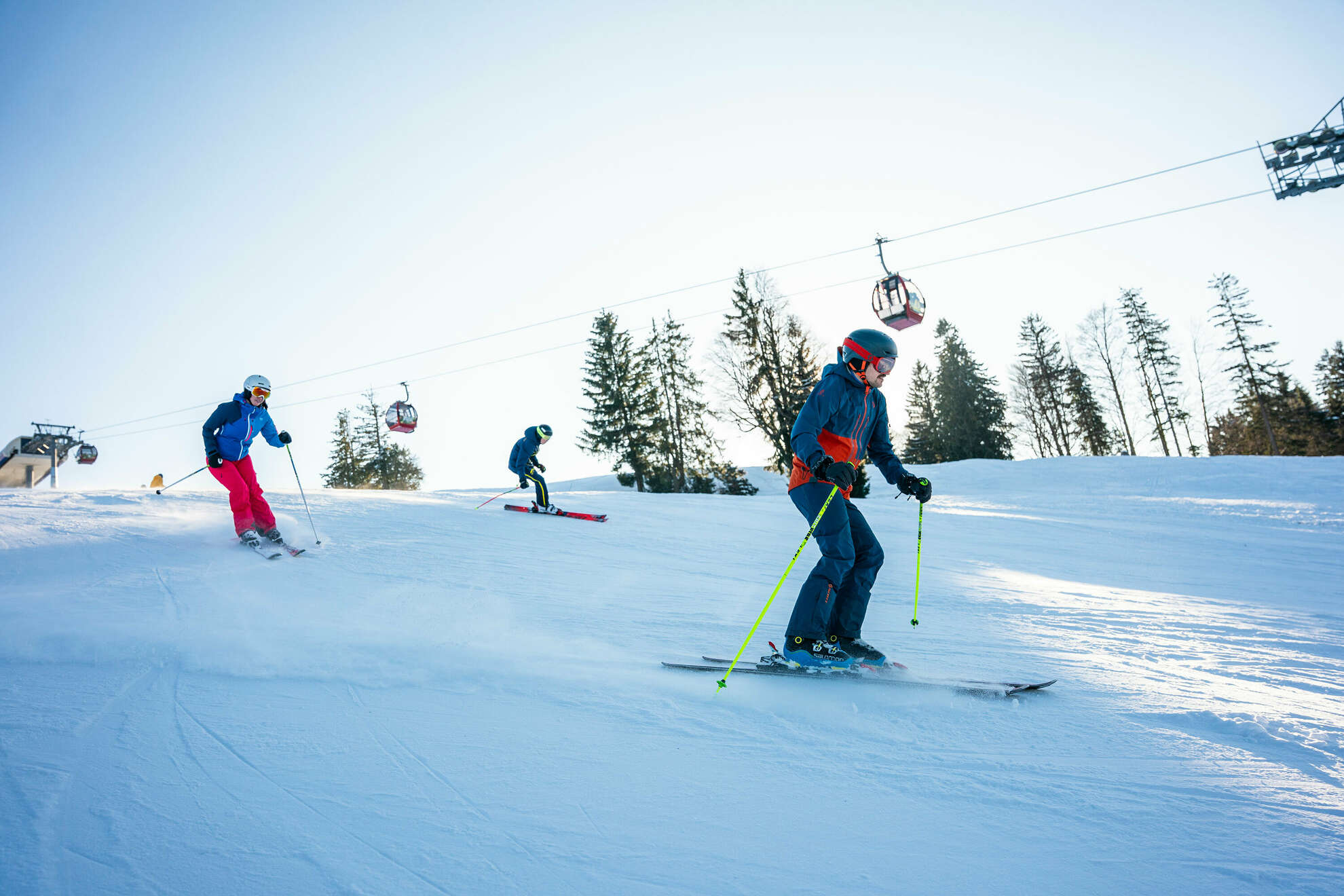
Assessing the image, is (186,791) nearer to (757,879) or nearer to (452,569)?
(757,879)

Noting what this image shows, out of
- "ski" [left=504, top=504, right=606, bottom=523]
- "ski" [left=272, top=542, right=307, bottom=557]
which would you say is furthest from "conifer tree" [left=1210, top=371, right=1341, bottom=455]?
"ski" [left=272, top=542, right=307, bottom=557]

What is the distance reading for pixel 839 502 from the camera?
3734 millimetres

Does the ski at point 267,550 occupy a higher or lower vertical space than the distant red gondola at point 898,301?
lower

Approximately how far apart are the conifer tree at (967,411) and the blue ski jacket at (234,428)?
39.5 metres

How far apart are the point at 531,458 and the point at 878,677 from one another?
9.24 m

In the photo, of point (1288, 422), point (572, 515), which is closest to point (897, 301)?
point (572, 515)

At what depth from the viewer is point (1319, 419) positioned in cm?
3897

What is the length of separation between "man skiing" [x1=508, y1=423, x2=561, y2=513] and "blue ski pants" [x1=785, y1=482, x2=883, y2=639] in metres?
8.03

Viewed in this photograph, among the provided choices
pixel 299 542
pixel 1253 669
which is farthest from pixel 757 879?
pixel 299 542

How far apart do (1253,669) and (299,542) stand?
8339 millimetres

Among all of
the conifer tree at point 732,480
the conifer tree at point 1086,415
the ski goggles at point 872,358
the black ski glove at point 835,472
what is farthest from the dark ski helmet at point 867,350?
the conifer tree at point 1086,415

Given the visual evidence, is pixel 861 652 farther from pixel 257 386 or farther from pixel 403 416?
pixel 403 416

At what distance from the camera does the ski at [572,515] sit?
10438 millimetres

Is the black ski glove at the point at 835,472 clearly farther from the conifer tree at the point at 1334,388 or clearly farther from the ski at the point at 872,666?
the conifer tree at the point at 1334,388
